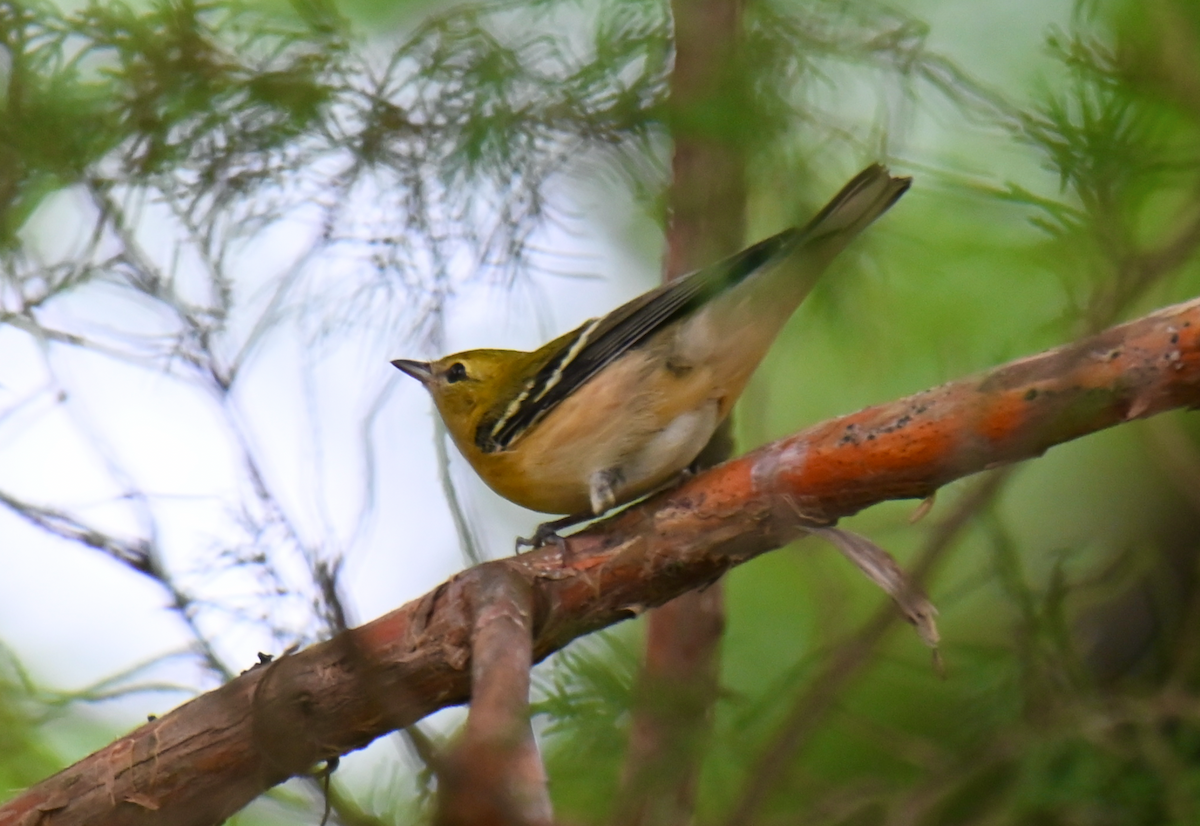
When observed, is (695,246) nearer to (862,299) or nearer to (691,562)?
(862,299)

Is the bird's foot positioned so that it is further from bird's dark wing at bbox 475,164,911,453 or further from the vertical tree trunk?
the vertical tree trunk

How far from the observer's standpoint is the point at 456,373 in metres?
4.57

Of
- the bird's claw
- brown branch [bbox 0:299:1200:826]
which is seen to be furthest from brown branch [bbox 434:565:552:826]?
the bird's claw

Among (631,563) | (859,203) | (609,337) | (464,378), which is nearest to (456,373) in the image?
(464,378)

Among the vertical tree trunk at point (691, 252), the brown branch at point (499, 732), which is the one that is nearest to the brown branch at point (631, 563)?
the brown branch at point (499, 732)

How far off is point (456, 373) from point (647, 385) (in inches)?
50.2

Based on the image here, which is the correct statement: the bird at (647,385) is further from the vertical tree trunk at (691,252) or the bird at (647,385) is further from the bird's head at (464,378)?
the bird's head at (464,378)

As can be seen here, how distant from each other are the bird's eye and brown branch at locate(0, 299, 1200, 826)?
170cm

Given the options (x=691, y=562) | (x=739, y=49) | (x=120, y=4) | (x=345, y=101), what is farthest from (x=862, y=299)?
(x=120, y=4)

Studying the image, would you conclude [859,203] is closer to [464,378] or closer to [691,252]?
[691,252]

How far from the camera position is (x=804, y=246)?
312 centimetres

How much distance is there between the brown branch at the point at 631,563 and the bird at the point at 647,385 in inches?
20.5

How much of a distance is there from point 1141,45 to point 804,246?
36.1 inches

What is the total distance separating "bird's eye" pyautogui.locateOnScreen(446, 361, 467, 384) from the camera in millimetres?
4555
